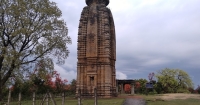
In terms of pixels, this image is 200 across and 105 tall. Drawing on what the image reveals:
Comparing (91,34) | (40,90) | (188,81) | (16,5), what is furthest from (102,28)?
(188,81)

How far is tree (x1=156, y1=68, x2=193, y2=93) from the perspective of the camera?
42.4 m

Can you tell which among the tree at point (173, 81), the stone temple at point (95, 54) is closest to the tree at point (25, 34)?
the stone temple at point (95, 54)

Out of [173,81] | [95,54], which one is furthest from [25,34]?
[173,81]

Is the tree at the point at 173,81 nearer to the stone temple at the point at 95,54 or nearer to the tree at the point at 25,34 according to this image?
the stone temple at the point at 95,54

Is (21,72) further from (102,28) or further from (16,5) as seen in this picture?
(102,28)

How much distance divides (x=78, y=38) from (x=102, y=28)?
10.3ft

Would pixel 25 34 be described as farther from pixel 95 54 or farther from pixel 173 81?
pixel 173 81

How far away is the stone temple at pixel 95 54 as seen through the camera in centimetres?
2336

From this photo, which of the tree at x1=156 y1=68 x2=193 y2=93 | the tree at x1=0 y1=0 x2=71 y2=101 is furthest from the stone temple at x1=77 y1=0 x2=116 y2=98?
the tree at x1=156 y1=68 x2=193 y2=93

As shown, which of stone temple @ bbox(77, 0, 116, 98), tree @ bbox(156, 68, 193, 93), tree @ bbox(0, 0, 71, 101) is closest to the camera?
tree @ bbox(0, 0, 71, 101)

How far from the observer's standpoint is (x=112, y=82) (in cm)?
2520

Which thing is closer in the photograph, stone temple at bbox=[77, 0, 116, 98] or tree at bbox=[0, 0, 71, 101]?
tree at bbox=[0, 0, 71, 101]

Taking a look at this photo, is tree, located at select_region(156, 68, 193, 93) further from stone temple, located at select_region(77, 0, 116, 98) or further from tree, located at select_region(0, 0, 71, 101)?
tree, located at select_region(0, 0, 71, 101)

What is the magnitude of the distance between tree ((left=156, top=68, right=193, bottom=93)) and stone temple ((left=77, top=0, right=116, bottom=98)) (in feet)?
68.6
